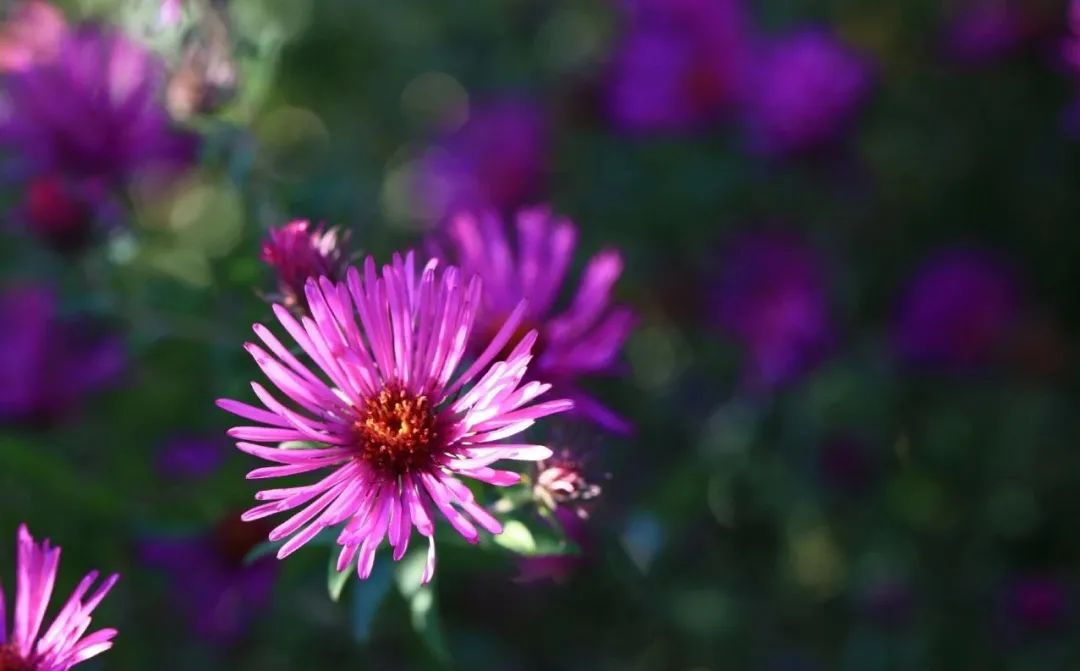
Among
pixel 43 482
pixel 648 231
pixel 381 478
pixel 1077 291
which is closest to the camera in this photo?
pixel 381 478

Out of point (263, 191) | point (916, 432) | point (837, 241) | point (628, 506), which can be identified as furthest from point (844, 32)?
point (263, 191)

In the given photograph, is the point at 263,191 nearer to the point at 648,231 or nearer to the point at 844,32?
the point at 648,231

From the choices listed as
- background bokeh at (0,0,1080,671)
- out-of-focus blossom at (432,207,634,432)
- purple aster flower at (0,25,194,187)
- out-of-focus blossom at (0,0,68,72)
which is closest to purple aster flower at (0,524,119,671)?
background bokeh at (0,0,1080,671)

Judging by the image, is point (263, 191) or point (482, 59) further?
point (482, 59)

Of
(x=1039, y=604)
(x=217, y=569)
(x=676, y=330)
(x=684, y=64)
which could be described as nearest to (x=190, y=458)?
(x=217, y=569)

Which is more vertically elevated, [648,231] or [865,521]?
[648,231]

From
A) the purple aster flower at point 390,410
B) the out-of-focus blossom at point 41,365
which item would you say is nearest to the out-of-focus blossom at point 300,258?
the purple aster flower at point 390,410

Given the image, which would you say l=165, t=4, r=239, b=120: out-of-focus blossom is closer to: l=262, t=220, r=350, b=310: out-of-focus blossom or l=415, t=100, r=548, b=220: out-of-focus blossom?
l=262, t=220, r=350, b=310: out-of-focus blossom

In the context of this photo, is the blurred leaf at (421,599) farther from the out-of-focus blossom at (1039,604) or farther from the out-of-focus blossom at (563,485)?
the out-of-focus blossom at (1039,604)
